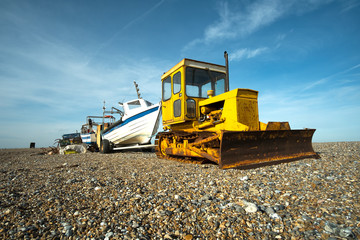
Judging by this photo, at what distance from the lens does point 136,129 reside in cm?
1136

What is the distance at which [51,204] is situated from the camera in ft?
9.41

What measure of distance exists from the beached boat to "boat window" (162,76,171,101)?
6.25 ft

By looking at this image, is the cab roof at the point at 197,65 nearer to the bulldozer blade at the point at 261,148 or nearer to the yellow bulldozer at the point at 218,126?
the yellow bulldozer at the point at 218,126

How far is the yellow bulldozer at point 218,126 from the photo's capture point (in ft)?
16.9

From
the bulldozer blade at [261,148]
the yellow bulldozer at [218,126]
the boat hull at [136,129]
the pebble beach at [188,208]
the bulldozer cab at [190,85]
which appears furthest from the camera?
the boat hull at [136,129]

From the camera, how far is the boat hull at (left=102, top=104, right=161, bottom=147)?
35.5ft

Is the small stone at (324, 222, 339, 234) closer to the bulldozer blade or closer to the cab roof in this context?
the bulldozer blade

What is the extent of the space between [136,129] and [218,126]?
6.47m

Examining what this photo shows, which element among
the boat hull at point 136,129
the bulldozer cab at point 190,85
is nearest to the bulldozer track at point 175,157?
the bulldozer cab at point 190,85

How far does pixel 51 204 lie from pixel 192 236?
225 centimetres

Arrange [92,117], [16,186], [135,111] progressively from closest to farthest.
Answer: [16,186]
[135,111]
[92,117]

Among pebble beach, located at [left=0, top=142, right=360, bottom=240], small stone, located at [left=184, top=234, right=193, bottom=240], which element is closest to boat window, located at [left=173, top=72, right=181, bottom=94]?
pebble beach, located at [left=0, top=142, right=360, bottom=240]

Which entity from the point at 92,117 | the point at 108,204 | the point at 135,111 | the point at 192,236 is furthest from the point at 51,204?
the point at 92,117

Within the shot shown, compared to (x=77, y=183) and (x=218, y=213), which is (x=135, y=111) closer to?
(x=77, y=183)
